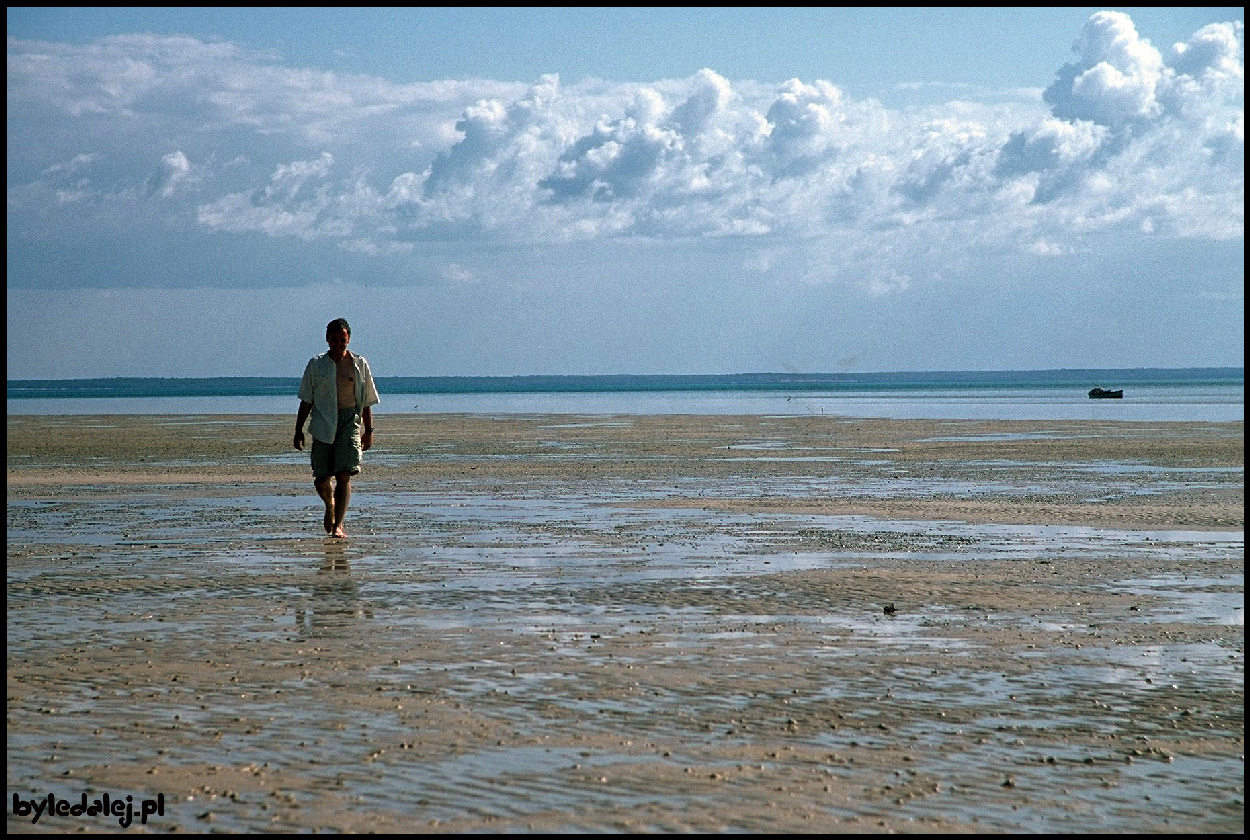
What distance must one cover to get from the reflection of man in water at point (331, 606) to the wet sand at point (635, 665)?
5cm

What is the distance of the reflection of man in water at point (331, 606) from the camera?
9.20 m

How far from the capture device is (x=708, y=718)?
22.3 feet

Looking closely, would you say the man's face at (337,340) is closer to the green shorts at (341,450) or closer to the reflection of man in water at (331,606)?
the green shorts at (341,450)

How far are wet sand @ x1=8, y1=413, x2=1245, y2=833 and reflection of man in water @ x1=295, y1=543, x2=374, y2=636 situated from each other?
0.17 ft

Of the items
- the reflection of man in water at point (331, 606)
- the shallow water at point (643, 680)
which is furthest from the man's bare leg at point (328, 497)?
the reflection of man in water at point (331, 606)

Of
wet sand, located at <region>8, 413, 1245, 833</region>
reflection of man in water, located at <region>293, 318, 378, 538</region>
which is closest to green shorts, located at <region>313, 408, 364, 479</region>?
reflection of man in water, located at <region>293, 318, 378, 538</region>

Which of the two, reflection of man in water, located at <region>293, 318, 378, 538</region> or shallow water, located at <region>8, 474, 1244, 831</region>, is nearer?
shallow water, located at <region>8, 474, 1244, 831</region>

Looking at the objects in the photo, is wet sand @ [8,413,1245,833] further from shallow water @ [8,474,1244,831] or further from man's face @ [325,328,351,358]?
man's face @ [325,328,351,358]

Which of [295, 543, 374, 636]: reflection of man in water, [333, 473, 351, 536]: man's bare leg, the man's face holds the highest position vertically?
the man's face

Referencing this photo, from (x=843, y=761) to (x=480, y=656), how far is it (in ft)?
8.94

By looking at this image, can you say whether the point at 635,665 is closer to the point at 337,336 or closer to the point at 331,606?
the point at 331,606

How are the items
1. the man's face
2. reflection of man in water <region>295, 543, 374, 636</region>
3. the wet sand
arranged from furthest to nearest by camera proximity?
the man's face → reflection of man in water <region>295, 543, 374, 636</region> → the wet sand

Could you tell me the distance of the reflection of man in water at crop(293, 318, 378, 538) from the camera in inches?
556

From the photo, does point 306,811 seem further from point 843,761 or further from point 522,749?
point 843,761
